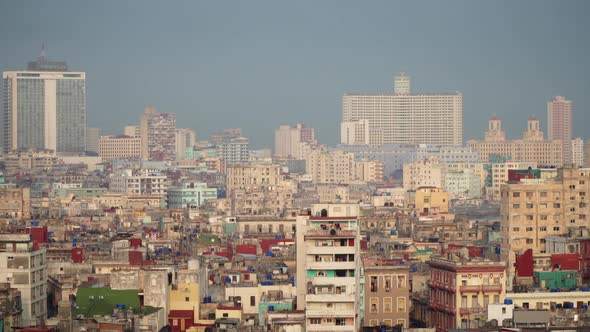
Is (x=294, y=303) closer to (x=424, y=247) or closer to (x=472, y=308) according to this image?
(x=472, y=308)

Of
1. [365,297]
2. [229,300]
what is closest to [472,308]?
[365,297]

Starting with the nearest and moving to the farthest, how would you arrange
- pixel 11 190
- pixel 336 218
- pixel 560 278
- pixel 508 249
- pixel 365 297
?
pixel 336 218, pixel 365 297, pixel 560 278, pixel 508 249, pixel 11 190

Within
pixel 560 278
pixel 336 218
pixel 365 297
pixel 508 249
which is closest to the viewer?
pixel 336 218

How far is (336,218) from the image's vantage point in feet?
205

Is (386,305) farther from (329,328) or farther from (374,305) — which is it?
(329,328)

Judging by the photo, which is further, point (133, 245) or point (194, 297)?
point (133, 245)

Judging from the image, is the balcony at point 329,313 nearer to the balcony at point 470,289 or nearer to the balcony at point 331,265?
the balcony at point 331,265

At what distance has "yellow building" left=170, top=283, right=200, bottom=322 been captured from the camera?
65.9 m

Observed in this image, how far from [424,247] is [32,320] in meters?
38.1

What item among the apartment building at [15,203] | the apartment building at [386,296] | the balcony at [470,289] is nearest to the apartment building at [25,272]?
the apartment building at [386,296]

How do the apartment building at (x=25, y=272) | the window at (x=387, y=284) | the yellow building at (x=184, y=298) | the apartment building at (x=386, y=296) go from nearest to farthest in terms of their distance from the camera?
the yellow building at (x=184, y=298) < the apartment building at (x=25, y=272) < the apartment building at (x=386, y=296) < the window at (x=387, y=284)

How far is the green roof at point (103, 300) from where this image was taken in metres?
62.8

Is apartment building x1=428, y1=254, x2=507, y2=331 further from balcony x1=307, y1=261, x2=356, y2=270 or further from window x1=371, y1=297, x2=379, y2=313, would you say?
balcony x1=307, y1=261, x2=356, y2=270

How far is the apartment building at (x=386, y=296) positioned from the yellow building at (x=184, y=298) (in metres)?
5.47
